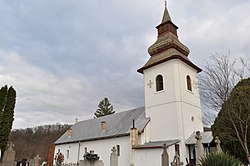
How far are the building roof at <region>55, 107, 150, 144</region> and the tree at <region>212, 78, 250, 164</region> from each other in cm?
877

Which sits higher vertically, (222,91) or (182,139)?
(222,91)

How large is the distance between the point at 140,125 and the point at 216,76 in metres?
10.6

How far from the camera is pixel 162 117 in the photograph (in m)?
20.1

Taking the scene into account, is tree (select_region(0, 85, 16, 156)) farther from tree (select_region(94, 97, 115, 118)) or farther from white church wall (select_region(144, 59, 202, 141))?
tree (select_region(94, 97, 115, 118))

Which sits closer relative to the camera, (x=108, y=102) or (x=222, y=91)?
(x=222, y=91)

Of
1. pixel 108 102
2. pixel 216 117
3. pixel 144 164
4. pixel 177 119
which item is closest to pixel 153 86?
pixel 177 119

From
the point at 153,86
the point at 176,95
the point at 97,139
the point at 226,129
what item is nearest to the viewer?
the point at 226,129

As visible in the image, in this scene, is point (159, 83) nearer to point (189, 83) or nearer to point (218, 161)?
point (189, 83)

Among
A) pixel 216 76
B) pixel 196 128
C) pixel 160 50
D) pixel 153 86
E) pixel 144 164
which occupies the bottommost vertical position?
pixel 144 164

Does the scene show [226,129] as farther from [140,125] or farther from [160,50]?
[160,50]

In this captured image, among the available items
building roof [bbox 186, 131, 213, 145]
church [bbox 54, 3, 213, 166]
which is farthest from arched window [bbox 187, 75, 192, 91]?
building roof [bbox 186, 131, 213, 145]

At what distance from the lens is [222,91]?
36.7ft

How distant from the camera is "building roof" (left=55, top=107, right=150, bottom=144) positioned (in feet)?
70.6

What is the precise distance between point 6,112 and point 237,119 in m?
13.0
